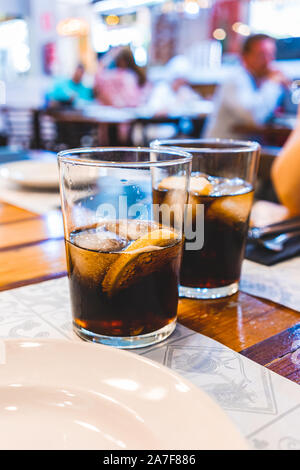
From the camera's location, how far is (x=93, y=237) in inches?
20.1

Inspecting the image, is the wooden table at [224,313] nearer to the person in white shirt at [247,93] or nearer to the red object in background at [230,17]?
the person in white shirt at [247,93]

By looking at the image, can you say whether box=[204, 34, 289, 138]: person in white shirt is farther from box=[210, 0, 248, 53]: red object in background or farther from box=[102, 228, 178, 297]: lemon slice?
box=[210, 0, 248, 53]: red object in background

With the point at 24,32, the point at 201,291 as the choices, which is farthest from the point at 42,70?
the point at 201,291

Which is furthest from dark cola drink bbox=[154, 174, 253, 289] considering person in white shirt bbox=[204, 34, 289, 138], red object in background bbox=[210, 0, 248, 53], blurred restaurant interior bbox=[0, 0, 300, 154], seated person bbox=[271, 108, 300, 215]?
red object in background bbox=[210, 0, 248, 53]

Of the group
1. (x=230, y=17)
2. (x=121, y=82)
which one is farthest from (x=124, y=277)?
(x=230, y=17)

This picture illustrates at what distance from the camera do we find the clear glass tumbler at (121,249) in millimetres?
484

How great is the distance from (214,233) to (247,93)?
2.91 m

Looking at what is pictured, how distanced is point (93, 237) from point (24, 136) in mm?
6809

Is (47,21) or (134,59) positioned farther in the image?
(47,21)

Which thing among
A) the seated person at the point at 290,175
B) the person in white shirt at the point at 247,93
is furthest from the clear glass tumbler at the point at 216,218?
the person in white shirt at the point at 247,93

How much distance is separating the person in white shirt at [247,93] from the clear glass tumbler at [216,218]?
7.30 ft

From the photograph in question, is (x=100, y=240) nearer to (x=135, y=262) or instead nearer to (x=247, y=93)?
(x=135, y=262)

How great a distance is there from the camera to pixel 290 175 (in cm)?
122

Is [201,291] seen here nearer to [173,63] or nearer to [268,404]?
[268,404]
